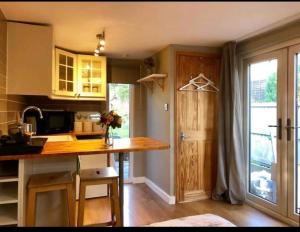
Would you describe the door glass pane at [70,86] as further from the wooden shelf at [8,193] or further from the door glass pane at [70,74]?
the wooden shelf at [8,193]

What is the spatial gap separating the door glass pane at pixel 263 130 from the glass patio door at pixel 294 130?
213 millimetres

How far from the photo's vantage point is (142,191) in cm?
394

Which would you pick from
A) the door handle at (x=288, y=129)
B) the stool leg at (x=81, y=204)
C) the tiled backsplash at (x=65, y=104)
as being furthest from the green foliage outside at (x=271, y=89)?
the tiled backsplash at (x=65, y=104)

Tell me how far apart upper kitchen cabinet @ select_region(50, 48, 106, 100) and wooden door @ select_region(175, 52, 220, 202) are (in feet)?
4.26

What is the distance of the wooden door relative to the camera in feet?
11.2

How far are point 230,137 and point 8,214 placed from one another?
2.64m

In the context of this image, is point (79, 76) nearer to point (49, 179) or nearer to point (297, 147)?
point (49, 179)

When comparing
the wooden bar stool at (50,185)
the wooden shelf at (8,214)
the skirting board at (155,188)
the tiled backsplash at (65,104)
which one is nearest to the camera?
the wooden shelf at (8,214)

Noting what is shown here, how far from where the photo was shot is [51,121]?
3.59m

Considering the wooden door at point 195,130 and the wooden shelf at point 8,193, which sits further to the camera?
the wooden door at point 195,130

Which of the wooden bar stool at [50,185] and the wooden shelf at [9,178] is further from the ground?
the wooden shelf at [9,178]

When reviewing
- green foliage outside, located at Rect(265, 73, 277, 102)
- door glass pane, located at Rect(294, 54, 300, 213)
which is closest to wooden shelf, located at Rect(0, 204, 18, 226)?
door glass pane, located at Rect(294, 54, 300, 213)

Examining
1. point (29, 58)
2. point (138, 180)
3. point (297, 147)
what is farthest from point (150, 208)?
point (29, 58)

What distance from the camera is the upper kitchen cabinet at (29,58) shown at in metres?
2.37
